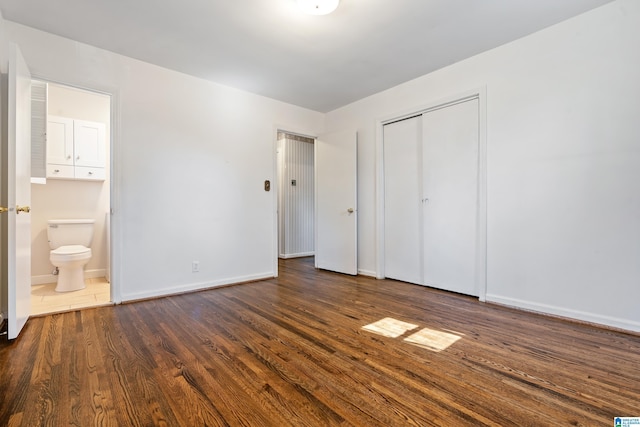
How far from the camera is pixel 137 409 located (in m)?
1.34

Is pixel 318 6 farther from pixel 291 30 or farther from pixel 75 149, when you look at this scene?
pixel 75 149

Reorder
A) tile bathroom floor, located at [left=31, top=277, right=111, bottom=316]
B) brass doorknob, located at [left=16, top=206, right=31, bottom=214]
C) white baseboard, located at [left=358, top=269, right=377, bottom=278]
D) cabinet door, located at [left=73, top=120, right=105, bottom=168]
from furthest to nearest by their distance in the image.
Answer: white baseboard, located at [left=358, top=269, right=377, bottom=278], cabinet door, located at [left=73, top=120, right=105, bottom=168], tile bathroom floor, located at [left=31, top=277, right=111, bottom=316], brass doorknob, located at [left=16, top=206, right=31, bottom=214]

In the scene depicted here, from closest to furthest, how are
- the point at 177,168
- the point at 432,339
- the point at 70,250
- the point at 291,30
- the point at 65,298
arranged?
the point at 432,339 < the point at 291,30 < the point at 65,298 < the point at 177,168 < the point at 70,250

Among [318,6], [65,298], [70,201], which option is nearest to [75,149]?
[70,201]

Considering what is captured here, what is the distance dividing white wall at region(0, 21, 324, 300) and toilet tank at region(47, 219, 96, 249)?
1347 mm

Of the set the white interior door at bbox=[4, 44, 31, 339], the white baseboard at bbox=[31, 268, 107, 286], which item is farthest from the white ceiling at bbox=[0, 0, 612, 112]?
the white baseboard at bbox=[31, 268, 107, 286]

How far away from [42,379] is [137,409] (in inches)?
28.3

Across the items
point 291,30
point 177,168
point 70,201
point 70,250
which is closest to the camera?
point 291,30

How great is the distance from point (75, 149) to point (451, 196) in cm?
484

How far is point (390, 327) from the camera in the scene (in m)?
2.28

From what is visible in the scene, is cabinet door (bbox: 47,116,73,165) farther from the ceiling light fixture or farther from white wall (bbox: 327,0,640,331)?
white wall (bbox: 327,0,640,331)

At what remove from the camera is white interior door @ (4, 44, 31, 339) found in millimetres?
2021

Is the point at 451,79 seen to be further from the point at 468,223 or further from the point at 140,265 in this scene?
the point at 140,265

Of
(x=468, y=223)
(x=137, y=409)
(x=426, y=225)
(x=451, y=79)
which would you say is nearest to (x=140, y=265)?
(x=137, y=409)
